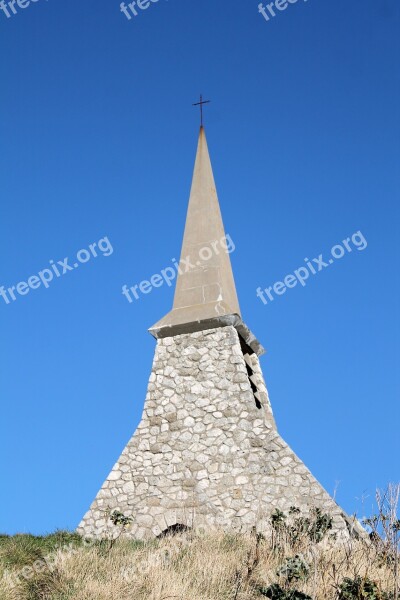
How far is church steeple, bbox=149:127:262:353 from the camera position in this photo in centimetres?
1362

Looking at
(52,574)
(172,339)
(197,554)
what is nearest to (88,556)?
(52,574)

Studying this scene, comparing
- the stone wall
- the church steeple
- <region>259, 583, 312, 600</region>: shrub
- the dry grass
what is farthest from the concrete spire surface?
<region>259, 583, 312, 600</region>: shrub

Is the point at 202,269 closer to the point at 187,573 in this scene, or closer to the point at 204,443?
the point at 204,443

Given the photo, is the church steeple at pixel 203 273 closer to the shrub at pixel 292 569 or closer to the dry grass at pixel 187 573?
the dry grass at pixel 187 573

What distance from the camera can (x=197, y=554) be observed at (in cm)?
778

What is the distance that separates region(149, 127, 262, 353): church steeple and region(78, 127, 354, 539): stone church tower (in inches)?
1.2

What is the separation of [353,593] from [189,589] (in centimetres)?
179

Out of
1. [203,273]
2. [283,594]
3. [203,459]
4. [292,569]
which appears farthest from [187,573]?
[203,273]

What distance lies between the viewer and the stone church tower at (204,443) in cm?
1101

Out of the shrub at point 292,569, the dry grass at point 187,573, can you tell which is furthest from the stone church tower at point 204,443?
the shrub at point 292,569

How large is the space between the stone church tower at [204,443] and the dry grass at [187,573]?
7.47ft

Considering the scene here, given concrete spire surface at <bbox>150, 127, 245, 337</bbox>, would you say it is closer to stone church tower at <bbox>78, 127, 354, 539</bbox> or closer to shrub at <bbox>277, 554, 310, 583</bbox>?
stone church tower at <bbox>78, 127, 354, 539</bbox>

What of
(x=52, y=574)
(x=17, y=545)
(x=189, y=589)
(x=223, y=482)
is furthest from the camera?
(x=223, y=482)

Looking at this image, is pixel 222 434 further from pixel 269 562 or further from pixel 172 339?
pixel 269 562
